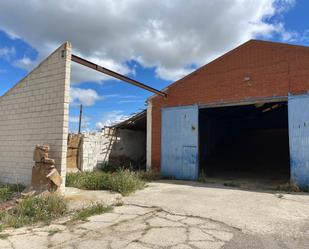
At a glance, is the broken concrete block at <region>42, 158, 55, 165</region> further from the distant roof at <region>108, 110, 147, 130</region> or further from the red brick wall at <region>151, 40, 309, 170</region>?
the distant roof at <region>108, 110, 147, 130</region>

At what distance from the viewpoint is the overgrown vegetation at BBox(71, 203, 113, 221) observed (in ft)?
20.6

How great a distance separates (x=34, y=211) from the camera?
6.35m

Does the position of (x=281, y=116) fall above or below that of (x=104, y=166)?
above

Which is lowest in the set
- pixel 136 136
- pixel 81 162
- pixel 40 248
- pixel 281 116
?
pixel 40 248

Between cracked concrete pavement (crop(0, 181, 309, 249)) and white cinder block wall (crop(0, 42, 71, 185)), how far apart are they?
2944 mm

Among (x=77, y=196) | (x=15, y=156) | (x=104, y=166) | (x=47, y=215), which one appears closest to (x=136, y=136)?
(x=104, y=166)

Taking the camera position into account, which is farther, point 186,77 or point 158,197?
point 186,77

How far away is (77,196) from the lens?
26.7 feet

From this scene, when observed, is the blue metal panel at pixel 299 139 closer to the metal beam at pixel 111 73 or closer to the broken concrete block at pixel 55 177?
the metal beam at pixel 111 73

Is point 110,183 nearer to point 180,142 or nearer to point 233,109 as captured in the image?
point 180,142

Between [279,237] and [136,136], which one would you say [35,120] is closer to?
[279,237]

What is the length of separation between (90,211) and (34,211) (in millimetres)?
1177

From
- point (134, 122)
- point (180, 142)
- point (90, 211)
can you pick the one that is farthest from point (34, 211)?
point (134, 122)

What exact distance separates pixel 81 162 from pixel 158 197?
634 cm
